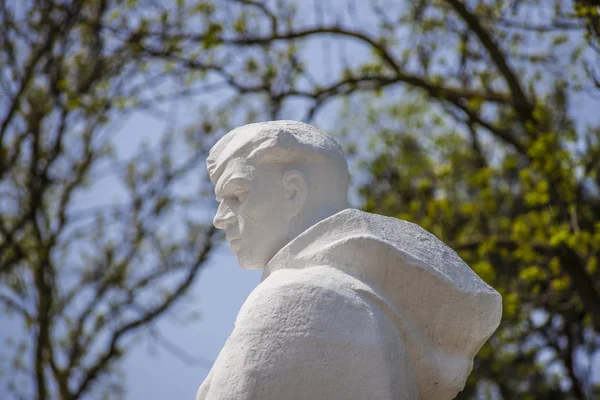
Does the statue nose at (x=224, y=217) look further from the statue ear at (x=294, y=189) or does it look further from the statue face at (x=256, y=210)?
the statue ear at (x=294, y=189)

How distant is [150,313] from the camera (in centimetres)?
1312

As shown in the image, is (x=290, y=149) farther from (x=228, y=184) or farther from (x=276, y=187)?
(x=228, y=184)

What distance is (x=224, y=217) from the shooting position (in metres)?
3.90

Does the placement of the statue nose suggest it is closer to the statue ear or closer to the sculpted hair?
the sculpted hair

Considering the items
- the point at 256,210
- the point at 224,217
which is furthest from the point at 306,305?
the point at 224,217

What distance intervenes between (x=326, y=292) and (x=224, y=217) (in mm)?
673

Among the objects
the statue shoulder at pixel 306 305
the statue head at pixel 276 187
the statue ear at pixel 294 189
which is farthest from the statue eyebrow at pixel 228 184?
the statue shoulder at pixel 306 305

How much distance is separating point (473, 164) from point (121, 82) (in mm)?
4995

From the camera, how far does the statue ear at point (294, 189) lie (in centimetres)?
377

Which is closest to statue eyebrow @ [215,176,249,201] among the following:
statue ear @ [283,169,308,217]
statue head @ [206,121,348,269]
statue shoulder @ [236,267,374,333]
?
statue head @ [206,121,348,269]

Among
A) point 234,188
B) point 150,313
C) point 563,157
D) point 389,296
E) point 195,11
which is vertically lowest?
point 150,313

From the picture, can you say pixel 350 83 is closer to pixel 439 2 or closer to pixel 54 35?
pixel 439 2

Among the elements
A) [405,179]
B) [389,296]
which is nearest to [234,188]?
[389,296]

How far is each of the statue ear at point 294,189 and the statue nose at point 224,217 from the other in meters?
0.24
